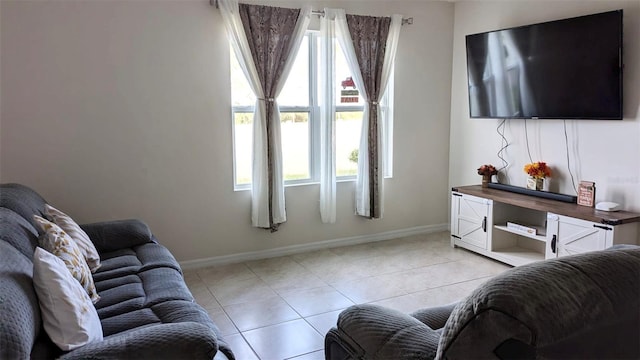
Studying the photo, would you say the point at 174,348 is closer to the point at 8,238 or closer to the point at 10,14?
the point at 8,238

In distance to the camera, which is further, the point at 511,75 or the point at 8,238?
the point at 511,75

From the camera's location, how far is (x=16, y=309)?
1572 mm

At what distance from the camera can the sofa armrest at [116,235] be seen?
3.15m

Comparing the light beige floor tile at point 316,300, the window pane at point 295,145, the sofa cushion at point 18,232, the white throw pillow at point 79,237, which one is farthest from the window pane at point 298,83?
the sofa cushion at point 18,232

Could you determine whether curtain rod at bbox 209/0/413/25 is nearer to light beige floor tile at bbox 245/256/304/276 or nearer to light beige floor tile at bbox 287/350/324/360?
light beige floor tile at bbox 245/256/304/276

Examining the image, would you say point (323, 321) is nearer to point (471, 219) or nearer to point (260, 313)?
point (260, 313)

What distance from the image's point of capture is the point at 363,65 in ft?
15.2

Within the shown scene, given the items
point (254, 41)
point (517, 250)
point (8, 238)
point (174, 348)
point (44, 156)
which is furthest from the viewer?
point (517, 250)

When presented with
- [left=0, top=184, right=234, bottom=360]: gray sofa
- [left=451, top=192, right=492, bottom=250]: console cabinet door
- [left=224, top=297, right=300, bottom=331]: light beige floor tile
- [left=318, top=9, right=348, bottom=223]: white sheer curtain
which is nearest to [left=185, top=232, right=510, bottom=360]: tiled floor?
[left=224, top=297, right=300, bottom=331]: light beige floor tile

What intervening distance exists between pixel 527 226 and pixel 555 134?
0.83m

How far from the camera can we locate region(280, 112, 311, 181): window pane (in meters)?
4.55

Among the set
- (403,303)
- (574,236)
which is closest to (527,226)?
(574,236)

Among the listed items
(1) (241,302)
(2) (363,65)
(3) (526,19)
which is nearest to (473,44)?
(3) (526,19)

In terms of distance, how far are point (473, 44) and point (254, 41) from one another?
208 cm
